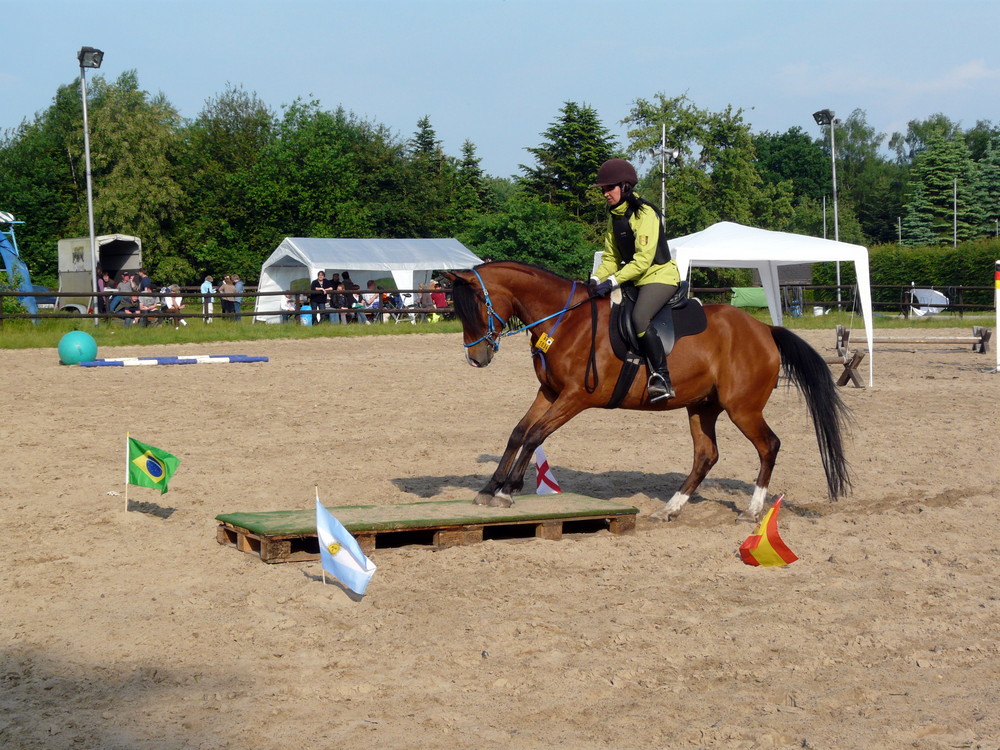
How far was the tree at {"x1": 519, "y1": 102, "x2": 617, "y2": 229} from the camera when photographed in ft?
187

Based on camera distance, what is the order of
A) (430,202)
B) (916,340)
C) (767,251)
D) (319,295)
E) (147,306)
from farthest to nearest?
1. (430,202)
2. (319,295)
3. (147,306)
4. (916,340)
5. (767,251)

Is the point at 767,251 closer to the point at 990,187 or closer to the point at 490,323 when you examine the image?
the point at 490,323

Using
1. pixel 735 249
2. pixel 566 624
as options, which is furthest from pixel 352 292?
pixel 566 624

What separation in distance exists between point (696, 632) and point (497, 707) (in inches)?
55.0

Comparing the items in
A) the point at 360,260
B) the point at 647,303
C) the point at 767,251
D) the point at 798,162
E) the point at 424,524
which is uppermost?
the point at 798,162

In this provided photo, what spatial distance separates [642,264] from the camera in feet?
A: 24.8

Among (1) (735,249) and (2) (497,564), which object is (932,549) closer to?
(2) (497,564)

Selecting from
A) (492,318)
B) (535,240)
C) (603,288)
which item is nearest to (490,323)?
(492,318)

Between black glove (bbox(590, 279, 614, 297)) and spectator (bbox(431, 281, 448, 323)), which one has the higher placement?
spectator (bbox(431, 281, 448, 323))

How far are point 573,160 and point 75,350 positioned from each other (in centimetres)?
4239

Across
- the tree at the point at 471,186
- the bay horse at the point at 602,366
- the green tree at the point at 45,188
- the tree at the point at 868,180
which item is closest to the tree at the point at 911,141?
the tree at the point at 868,180

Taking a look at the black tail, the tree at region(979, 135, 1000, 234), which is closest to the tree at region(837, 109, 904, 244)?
the tree at region(979, 135, 1000, 234)

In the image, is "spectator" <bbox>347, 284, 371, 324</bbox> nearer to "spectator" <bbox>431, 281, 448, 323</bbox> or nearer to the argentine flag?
"spectator" <bbox>431, 281, 448, 323</bbox>

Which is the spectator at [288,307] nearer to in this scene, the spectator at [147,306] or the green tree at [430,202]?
the spectator at [147,306]
